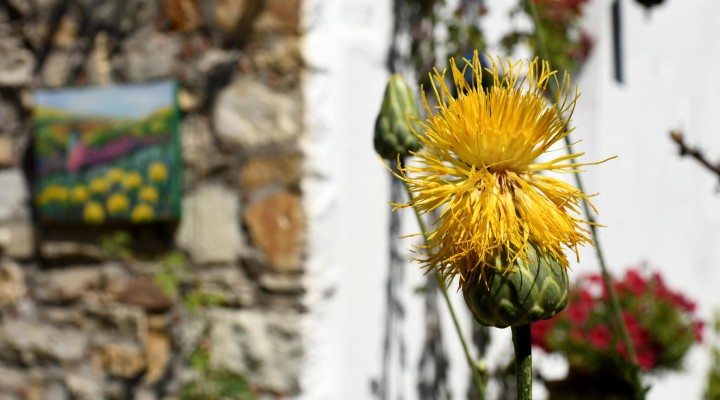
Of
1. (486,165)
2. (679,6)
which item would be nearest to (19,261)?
(486,165)

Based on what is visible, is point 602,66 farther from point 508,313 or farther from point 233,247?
point 508,313

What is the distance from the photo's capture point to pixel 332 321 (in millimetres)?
2057

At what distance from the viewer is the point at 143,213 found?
2018mm

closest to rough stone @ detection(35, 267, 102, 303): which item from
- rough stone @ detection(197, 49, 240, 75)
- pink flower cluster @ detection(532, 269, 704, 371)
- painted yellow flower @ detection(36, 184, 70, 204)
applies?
painted yellow flower @ detection(36, 184, 70, 204)

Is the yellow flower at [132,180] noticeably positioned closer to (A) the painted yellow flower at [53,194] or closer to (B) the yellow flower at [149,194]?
(B) the yellow flower at [149,194]

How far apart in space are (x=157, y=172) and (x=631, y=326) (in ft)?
5.17

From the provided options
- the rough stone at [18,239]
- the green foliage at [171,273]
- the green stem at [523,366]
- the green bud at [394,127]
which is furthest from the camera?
the rough stone at [18,239]

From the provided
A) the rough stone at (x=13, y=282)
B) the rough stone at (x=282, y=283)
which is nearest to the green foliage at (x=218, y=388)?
the rough stone at (x=282, y=283)

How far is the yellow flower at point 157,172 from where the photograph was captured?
199cm

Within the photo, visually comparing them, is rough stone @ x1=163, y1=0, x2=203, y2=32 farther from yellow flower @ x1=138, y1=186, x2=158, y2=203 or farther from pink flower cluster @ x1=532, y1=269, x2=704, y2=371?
pink flower cluster @ x1=532, y1=269, x2=704, y2=371

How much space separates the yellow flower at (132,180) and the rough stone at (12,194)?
378mm

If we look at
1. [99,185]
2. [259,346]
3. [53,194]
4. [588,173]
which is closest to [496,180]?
[259,346]

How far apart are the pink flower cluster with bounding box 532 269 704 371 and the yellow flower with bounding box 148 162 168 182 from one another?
1.26 m

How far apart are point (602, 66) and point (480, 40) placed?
139cm
